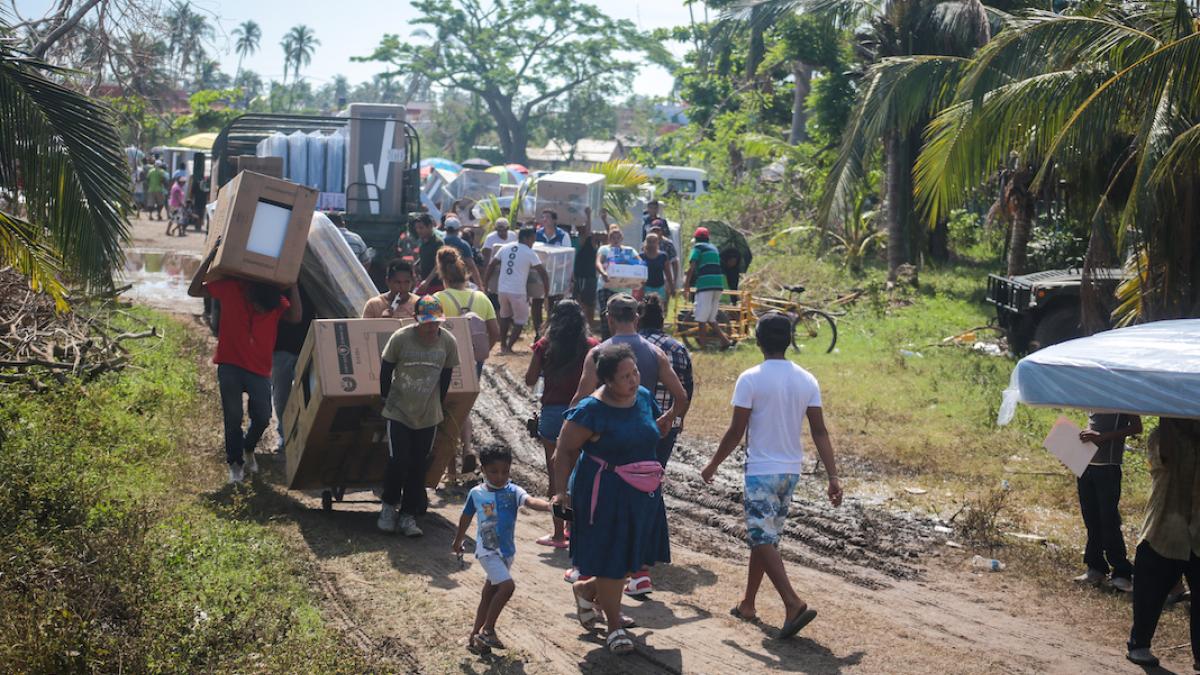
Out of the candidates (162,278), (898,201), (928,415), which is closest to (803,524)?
(928,415)

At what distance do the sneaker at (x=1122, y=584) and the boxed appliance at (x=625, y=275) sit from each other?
810cm

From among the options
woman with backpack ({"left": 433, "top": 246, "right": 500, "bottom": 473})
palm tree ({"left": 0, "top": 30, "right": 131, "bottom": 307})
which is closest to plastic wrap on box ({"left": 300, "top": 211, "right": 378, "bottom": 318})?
woman with backpack ({"left": 433, "top": 246, "right": 500, "bottom": 473})

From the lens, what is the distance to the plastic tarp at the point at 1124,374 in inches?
224

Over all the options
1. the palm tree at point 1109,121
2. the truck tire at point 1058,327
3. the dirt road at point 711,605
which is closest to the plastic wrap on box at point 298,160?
the dirt road at point 711,605

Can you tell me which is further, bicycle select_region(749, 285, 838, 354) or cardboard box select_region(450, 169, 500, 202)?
cardboard box select_region(450, 169, 500, 202)

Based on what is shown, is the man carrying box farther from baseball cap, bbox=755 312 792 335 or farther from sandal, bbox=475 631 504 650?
baseball cap, bbox=755 312 792 335

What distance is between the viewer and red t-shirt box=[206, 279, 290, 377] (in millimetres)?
8531

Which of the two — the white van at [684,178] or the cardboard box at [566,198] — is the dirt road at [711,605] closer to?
the cardboard box at [566,198]

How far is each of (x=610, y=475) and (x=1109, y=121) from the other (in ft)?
18.2

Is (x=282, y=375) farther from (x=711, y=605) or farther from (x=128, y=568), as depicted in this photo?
(x=711, y=605)

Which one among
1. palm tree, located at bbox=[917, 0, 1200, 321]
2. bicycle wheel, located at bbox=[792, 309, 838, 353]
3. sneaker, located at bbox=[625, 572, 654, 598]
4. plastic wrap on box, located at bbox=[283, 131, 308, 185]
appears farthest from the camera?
bicycle wheel, located at bbox=[792, 309, 838, 353]

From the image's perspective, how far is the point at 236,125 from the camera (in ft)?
57.1

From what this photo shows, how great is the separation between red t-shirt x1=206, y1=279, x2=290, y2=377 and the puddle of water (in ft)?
24.8

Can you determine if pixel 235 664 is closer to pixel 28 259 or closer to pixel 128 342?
pixel 28 259
